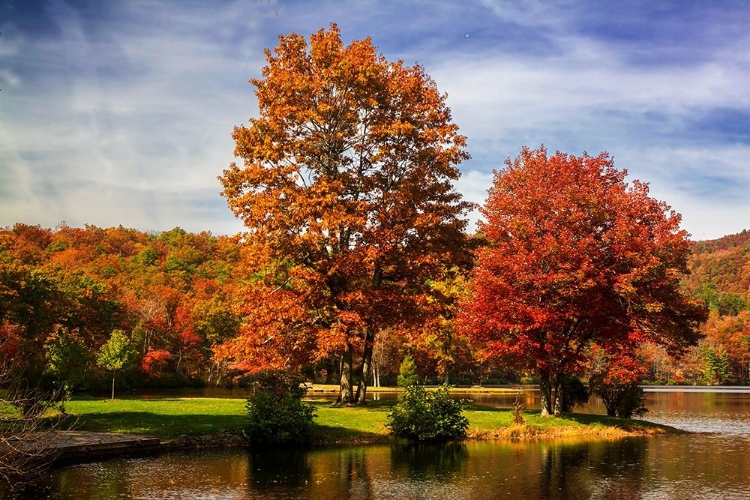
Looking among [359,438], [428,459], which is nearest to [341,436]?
[359,438]

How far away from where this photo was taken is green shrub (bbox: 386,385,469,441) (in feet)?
88.7

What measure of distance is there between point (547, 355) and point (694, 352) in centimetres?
11601

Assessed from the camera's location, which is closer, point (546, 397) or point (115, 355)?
point (546, 397)

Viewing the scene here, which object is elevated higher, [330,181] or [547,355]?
[330,181]

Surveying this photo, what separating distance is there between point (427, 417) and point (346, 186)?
1300 cm

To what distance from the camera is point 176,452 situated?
75.7 ft

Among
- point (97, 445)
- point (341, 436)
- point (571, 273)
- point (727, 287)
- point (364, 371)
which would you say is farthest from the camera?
point (727, 287)

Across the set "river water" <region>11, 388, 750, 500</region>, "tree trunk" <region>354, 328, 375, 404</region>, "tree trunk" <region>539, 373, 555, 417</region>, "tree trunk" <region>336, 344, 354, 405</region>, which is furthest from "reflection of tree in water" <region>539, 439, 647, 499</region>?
"tree trunk" <region>336, 344, 354, 405</region>

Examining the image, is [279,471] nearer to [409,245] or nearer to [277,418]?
[277,418]

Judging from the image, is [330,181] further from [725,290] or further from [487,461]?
[725,290]

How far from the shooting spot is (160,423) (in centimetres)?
2662

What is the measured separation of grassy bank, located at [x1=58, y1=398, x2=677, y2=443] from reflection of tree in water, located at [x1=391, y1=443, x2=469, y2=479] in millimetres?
2231

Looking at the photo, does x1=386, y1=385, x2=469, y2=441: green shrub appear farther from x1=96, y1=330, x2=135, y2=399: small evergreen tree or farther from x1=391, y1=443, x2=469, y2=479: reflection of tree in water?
x1=96, y1=330, x2=135, y2=399: small evergreen tree

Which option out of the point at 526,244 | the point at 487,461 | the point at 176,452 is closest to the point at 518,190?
the point at 526,244
